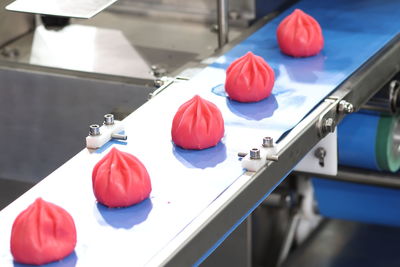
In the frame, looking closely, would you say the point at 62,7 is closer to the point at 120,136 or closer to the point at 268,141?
the point at 120,136

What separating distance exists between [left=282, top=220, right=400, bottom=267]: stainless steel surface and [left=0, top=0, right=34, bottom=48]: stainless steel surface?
1.19 meters

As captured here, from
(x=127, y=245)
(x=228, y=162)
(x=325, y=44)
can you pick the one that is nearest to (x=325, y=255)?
(x=325, y=44)

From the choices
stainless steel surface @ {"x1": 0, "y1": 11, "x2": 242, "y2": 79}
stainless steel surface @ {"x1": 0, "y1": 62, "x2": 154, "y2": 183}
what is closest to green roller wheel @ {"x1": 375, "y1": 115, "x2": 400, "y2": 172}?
stainless steel surface @ {"x1": 0, "y1": 11, "x2": 242, "y2": 79}

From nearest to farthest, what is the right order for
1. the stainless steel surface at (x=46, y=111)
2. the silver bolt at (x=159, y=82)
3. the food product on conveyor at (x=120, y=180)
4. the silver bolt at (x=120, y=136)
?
the food product on conveyor at (x=120, y=180) < the silver bolt at (x=120, y=136) < the silver bolt at (x=159, y=82) < the stainless steel surface at (x=46, y=111)

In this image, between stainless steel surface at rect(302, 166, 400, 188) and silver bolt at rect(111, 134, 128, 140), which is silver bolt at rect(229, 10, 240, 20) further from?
silver bolt at rect(111, 134, 128, 140)

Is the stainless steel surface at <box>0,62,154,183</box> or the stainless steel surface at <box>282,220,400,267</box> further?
the stainless steel surface at <box>282,220,400,267</box>

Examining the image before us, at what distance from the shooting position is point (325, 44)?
259cm

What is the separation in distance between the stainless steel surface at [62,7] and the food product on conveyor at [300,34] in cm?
54

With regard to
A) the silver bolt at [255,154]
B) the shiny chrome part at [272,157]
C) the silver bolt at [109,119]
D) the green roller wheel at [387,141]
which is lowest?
the green roller wheel at [387,141]

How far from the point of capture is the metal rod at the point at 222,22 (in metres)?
2.66

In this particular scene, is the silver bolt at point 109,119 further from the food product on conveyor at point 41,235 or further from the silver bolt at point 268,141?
the food product on conveyor at point 41,235

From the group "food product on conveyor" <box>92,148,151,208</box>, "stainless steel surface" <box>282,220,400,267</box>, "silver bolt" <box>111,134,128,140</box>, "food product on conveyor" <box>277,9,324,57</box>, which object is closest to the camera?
"food product on conveyor" <box>92,148,151,208</box>

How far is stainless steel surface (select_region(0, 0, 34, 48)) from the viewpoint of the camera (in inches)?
107

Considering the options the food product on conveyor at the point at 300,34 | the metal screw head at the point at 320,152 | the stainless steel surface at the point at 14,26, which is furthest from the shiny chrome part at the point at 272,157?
the stainless steel surface at the point at 14,26
